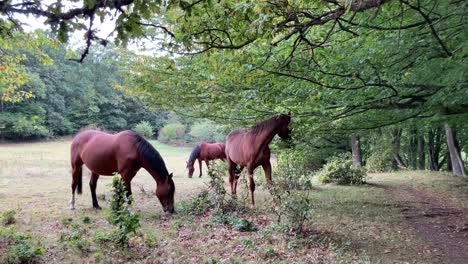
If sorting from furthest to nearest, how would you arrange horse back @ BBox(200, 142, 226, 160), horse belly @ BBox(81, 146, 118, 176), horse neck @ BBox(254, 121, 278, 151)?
1. horse back @ BBox(200, 142, 226, 160)
2. horse neck @ BBox(254, 121, 278, 151)
3. horse belly @ BBox(81, 146, 118, 176)

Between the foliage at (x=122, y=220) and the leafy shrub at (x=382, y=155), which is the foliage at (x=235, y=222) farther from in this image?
the leafy shrub at (x=382, y=155)

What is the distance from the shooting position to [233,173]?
351 inches

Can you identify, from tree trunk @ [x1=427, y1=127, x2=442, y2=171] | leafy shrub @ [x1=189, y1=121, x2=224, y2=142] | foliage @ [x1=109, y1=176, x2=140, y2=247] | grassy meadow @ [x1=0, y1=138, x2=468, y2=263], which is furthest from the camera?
leafy shrub @ [x1=189, y1=121, x2=224, y2=142]

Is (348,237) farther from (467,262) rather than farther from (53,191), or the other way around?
(53,191)

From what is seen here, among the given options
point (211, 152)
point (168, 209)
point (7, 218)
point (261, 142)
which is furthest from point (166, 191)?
point (211, 152)

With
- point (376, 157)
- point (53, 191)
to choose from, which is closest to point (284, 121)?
point (53, 191)

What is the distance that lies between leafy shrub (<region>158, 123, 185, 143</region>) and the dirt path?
24.3 meters

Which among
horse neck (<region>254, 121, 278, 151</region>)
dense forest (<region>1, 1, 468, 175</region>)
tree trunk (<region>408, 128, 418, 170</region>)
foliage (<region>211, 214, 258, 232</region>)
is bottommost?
foliage (<region>211, 214, 258, 232</region>)

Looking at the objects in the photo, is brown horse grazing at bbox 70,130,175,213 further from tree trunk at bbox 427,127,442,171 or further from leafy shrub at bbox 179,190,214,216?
tree trunk at bbox 427,127,442,171

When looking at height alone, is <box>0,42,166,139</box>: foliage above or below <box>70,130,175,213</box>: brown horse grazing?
above

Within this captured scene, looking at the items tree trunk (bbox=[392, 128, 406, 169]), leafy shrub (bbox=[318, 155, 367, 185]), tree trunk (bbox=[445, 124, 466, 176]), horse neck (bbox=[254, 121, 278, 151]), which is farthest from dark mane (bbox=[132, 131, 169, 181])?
tree trunk (bbox=[392, 128, 406, 169])

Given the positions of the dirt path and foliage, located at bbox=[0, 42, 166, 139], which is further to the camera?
foliage, located at bbox=[0, 42, 166, 139]

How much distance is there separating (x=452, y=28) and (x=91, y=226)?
5.74m

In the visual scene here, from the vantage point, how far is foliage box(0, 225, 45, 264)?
404 cm
